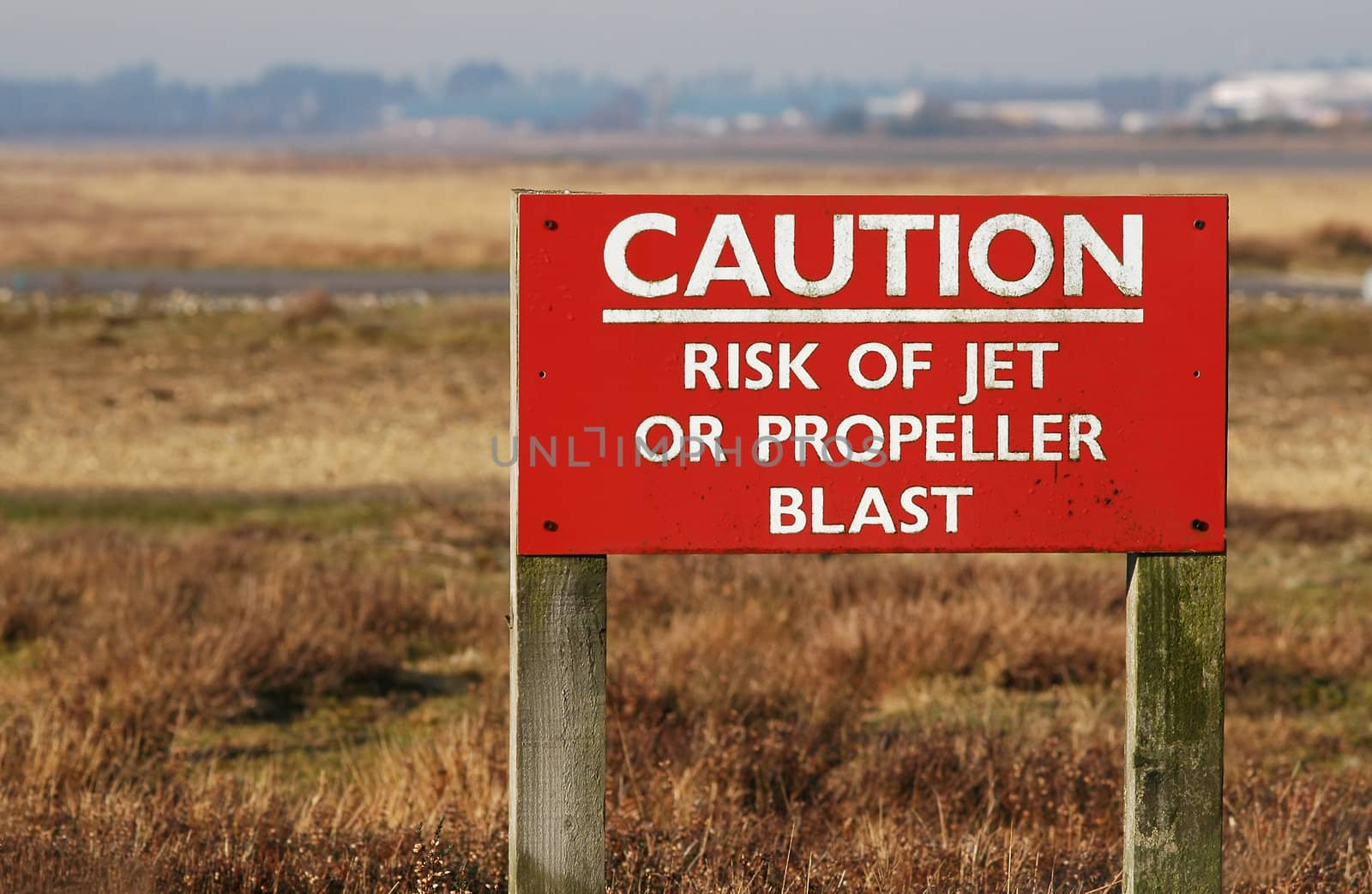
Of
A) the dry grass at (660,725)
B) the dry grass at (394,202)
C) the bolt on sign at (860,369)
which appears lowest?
the dry grass at (660,725)

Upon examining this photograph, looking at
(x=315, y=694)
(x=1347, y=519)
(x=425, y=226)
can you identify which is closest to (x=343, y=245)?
(x=425, y=226)

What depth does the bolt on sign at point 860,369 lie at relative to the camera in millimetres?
3098

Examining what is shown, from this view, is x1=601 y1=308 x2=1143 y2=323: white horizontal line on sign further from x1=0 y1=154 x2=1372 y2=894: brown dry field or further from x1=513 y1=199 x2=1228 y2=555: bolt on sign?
x1=0 y1=154 x2=1372 y2=894: brown dry field

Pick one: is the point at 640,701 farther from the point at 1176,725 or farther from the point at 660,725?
the point at 1176,725

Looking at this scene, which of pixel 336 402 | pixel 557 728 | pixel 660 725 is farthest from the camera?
pixel 336 402

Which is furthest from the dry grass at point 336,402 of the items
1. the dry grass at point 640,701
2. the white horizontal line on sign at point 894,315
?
the white horizontal line on sign at point 894,315

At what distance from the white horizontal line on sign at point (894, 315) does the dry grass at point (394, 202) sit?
858 millimetres

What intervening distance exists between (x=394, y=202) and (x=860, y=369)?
61619 mm

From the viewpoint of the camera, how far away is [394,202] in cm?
6309

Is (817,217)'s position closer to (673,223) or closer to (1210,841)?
(673,223)

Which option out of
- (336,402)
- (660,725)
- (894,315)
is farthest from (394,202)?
(894,315)

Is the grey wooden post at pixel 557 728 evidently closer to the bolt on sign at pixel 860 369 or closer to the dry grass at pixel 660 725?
the bolt on sign at pixel 860 369

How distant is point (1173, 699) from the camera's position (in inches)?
124

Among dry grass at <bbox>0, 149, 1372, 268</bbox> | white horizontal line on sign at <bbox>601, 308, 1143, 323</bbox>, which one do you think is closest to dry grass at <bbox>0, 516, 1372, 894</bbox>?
white horizontal line on sign at <bbox>601, 308, 1143, 323</bbox>
